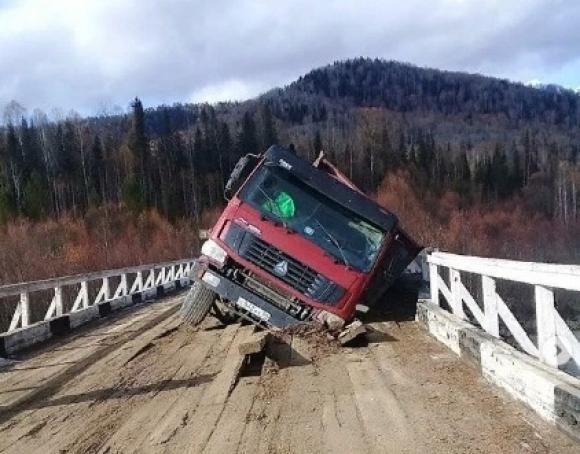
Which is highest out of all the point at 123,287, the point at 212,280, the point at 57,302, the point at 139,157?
the point at 139,157

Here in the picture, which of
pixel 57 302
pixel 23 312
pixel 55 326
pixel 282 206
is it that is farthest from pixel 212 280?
pixel 57 302

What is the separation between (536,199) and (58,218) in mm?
73343

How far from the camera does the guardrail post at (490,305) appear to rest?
6807mm

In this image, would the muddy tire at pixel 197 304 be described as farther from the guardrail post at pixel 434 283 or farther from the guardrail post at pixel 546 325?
the guardrail post at pixel 546 325

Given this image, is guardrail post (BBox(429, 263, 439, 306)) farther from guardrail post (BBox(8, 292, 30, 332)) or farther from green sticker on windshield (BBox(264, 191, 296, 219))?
guardrail post (BBox(8, 292, 30, 332))

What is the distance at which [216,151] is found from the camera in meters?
104

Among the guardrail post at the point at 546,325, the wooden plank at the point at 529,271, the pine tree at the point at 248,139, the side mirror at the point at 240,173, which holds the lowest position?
the guardrail post at the point at 546,325

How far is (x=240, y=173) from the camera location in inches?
409

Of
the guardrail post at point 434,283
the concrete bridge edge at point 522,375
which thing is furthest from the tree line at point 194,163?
the concrete bridge edge at point 522,375

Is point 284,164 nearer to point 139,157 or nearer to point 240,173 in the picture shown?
point 240,173

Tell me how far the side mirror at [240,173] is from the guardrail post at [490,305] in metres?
4.51

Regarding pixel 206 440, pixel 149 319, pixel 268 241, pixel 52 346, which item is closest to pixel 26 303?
pixel 52 346

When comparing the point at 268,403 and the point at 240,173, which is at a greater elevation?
the point at 240,173

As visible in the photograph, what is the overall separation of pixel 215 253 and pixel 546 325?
588cm
